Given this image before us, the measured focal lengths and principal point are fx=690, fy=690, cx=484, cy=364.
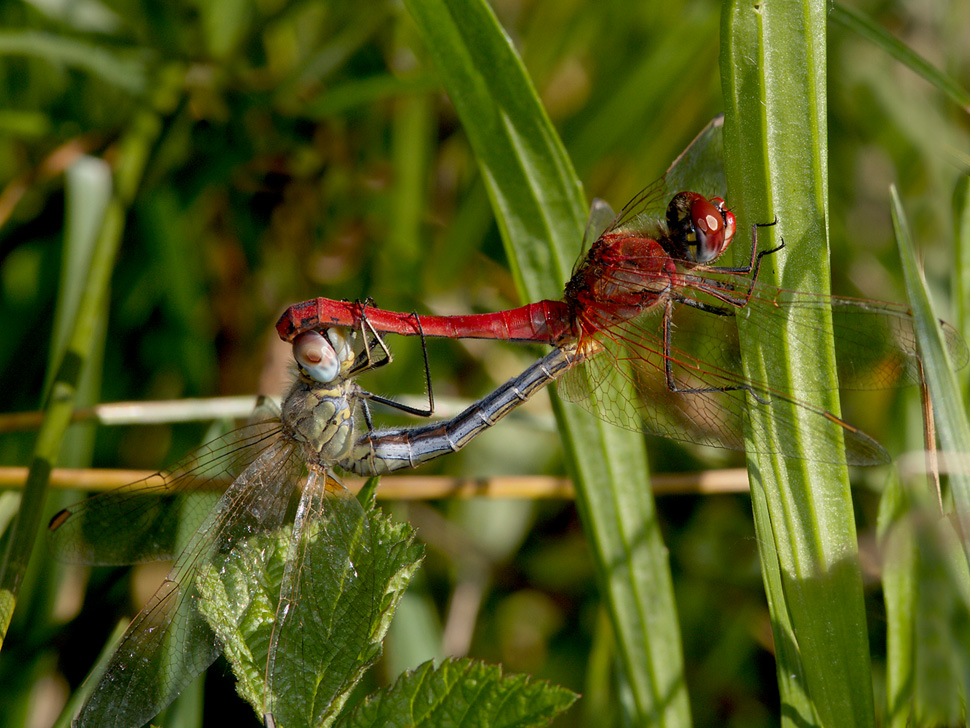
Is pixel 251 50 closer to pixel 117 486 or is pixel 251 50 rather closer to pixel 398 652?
pixel 117 486

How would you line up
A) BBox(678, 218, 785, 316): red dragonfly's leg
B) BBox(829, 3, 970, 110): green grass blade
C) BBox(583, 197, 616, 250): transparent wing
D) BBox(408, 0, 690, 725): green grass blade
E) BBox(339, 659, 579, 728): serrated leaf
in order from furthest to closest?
BBox(583, 197, 616, 250): transparent wing
BBox(829, 3, 970, 110): green grass blade
BBox(408, 0, 690, 725): green grass blade
BBox(678, 218, 785, 316): red dragonfly's leg
BBox(339, 659, 579, 728): serrated leaf

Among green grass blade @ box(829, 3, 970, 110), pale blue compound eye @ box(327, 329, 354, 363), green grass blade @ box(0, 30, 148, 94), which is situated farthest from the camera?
green grass blade @ box(0, 30, 148, 94)

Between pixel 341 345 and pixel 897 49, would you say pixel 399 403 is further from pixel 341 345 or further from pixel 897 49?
pixel 897 49

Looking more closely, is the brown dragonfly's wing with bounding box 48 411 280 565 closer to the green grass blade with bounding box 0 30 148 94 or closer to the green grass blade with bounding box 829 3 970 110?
the green grass blade with bounding box 0 30 148 94

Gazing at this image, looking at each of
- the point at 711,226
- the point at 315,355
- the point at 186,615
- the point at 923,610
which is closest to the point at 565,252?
the point at 711,226

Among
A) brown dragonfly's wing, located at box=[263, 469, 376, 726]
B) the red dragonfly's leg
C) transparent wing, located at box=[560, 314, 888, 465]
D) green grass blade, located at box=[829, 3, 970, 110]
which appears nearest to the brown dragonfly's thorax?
brown dragonfly's wing, located at box=[263, 469, 376, 726]

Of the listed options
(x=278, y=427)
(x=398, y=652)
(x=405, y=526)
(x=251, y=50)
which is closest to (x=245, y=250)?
(x=251, y=50)

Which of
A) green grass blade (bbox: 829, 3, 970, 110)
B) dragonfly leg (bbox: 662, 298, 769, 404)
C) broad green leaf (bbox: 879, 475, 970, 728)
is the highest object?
green grass blade (bbox: 829, 3, 970, 110)

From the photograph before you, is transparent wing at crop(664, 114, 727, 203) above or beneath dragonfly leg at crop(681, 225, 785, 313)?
above

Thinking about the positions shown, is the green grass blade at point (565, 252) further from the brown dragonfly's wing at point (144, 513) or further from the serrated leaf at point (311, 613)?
the brown dragonfly's wing at point (144, 513)

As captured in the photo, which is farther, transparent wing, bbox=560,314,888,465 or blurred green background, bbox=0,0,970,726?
blurred green background, bbox=0,0,970,726
